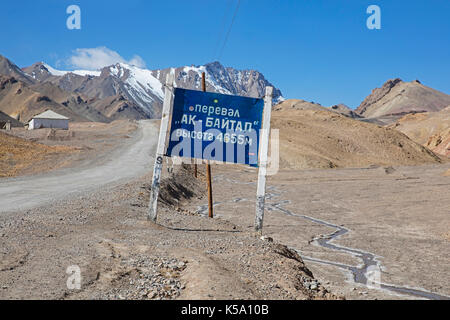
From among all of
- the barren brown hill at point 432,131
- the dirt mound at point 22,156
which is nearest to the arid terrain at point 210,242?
the dirt mound at point 22,156

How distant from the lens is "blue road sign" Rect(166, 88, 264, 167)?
1048 centimetres

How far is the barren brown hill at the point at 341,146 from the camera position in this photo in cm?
5343

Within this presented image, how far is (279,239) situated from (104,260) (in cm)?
804

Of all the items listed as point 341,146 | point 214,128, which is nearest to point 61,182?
point 214,128

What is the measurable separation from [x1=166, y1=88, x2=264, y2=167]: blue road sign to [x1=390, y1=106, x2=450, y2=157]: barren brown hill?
74704mm

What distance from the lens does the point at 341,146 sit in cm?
6425

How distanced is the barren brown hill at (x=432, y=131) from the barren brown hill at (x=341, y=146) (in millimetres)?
13133

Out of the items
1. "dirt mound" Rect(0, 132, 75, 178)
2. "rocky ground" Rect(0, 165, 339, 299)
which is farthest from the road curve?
"dirt mound" Rect(0, 132, 75, 178)

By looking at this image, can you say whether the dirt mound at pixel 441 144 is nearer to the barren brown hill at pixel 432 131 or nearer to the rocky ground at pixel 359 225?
the barren brown hill at pixel 432 131

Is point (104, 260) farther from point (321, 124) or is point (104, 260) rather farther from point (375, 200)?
point (321, 124)

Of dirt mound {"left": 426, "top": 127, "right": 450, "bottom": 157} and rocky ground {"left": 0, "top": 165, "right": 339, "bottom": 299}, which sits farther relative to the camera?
dirt mound {"left": 426, "top": 127, "right": 450, "bottom": 157}

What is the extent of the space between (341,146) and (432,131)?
4397cm

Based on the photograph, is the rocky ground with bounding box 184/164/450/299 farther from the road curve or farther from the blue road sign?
the road curve
